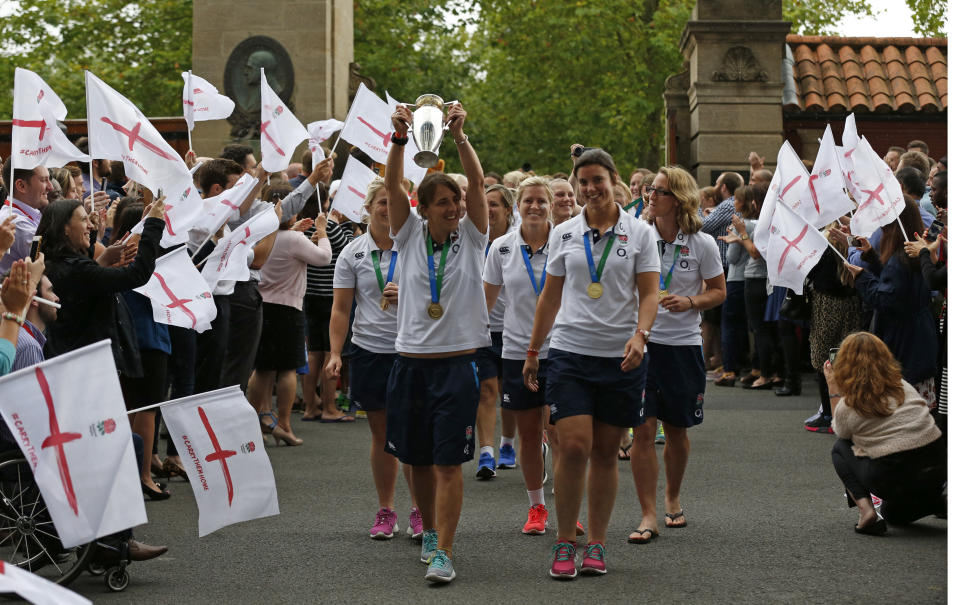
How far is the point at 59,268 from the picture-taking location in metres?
7.38

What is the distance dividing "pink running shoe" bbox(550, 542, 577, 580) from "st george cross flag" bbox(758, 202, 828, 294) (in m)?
3.79

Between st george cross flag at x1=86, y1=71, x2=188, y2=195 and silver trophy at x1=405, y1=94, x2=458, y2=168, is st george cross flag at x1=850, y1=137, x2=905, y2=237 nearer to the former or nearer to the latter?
silver trophy at x1=405, y1=94, x2=458, y2=168

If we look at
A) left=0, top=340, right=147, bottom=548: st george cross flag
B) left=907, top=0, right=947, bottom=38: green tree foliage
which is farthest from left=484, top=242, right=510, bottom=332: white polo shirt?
left=907, top=0, right=947, bottom=38: green tree foliage

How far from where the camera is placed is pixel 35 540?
6.21m

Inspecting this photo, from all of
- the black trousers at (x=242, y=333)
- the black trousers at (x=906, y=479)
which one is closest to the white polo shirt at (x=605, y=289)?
the black trousers at (x=906, y=479)

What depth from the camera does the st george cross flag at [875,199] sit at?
9.37 metres

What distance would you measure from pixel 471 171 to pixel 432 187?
30cm

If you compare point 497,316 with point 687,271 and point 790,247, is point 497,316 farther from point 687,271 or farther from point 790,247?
point 790,247

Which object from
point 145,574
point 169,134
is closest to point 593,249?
point 145,574

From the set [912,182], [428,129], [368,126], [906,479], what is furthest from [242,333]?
[912,182]

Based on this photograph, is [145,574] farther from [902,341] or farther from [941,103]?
[941,103]

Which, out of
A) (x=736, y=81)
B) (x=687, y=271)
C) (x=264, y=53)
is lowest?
(x=687, y=271)

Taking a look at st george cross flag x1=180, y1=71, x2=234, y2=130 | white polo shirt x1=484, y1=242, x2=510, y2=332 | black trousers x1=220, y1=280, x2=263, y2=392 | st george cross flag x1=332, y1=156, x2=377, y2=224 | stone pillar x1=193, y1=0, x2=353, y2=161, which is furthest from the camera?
stone pillar x1=193, y1=0, x2=353, y2=161

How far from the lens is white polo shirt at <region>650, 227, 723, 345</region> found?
7.43 m
